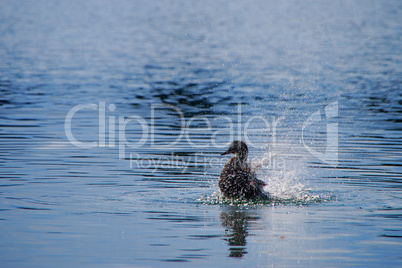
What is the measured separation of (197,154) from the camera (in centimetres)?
1449

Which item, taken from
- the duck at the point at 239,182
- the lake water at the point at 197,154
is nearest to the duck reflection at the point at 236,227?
the lake water at the point at 197,154

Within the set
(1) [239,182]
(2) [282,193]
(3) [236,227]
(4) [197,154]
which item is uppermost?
(4) [197,154]

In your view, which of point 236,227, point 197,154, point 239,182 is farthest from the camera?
point 197,154

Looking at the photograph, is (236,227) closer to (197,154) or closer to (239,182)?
(239,182)

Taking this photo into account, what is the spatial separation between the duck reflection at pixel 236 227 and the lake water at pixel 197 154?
0.09ft

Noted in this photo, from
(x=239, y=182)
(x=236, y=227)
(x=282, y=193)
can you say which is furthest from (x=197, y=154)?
(x=236, y=227)

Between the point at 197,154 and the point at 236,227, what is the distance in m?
5.73

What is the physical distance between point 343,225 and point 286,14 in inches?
2309

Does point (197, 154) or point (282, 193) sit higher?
point (197, 154)

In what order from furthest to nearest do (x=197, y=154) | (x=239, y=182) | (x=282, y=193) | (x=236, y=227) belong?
(x=197, y=154) → (x=282, y=193) → (x=239, y=182) → (x=236, y=227)

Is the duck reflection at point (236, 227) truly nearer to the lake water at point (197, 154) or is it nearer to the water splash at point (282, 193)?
the lake water at point (197, 154)

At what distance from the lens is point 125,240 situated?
8.19 meters

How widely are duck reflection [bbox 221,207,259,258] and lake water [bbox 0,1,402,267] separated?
0.03 m

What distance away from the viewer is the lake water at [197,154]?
8.05m
